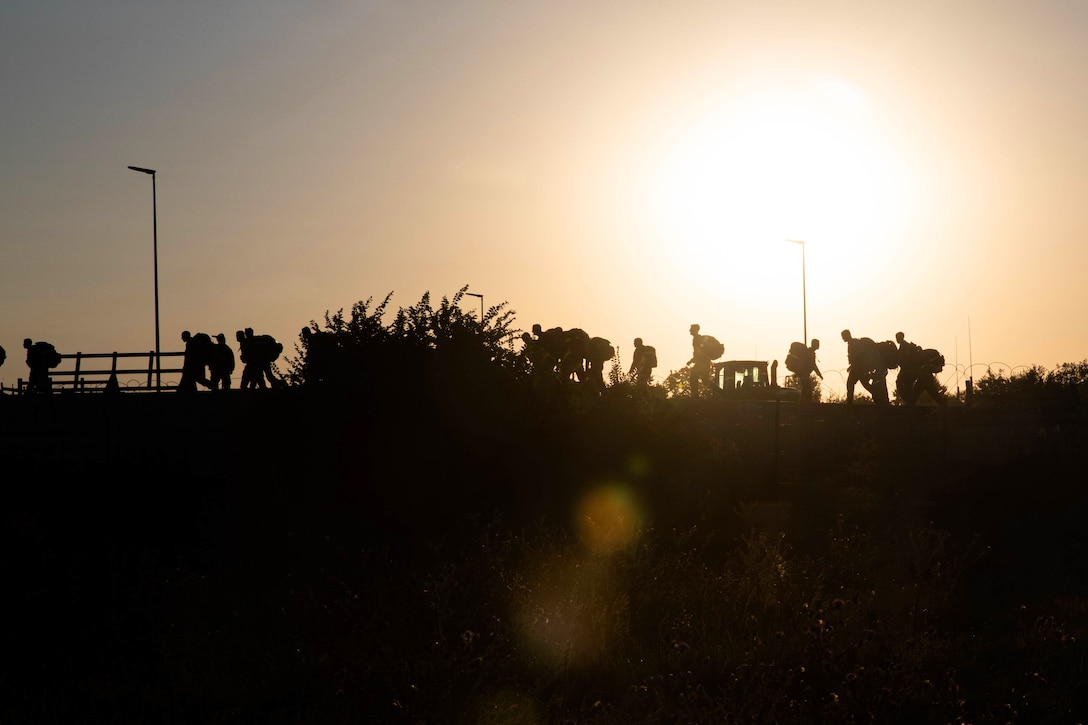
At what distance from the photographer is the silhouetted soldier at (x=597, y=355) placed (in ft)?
84.4

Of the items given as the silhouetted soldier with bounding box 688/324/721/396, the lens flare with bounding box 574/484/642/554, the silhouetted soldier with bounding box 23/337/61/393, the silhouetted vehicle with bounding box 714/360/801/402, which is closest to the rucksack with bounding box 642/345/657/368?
the silhouetted soldier with bounding box 688/324/721/396

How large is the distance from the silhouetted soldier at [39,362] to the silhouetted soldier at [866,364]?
18746 millimetres

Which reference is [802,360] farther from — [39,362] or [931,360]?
[39,362]

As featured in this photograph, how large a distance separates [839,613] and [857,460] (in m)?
14.5

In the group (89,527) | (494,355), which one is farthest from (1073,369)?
(89,527)

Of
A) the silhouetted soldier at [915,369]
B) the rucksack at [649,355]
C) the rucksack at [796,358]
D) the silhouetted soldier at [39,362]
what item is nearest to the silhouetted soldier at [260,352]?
the silhouetted soldier at [39,362]

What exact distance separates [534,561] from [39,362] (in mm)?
21617

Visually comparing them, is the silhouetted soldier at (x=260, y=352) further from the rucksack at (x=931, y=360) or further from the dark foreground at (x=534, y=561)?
the rucksack at (x=931, y=360)

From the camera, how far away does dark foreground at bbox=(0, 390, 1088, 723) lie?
9633mm

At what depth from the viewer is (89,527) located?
785 inches

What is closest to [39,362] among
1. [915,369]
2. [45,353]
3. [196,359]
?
[45,353]

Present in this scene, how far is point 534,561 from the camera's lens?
13555mm

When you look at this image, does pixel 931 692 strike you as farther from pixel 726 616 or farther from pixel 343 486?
pixel 343 486

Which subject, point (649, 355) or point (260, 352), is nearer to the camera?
point (260, 352)
